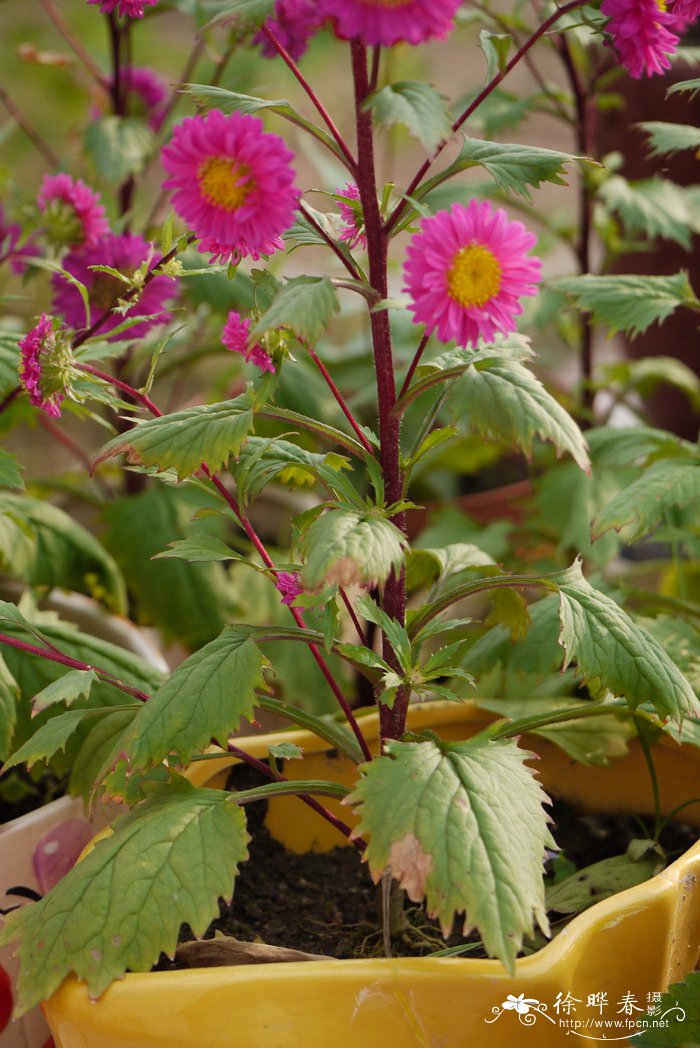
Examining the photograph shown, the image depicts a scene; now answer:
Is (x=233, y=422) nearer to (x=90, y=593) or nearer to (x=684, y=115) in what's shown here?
(x=90, y=593)

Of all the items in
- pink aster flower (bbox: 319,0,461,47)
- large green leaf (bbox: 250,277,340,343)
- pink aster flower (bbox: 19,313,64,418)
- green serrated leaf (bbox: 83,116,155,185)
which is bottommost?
pink aster flower (bbox: 19,313,64,418)

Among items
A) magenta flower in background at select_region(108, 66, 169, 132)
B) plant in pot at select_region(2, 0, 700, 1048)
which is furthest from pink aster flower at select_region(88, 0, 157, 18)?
magenta flower in background at select_region(108, 66, 169, 132)

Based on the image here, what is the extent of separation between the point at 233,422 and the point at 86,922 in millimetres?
272

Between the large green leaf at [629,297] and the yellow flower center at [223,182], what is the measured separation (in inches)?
18.2

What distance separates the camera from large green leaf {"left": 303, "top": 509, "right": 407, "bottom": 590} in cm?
49

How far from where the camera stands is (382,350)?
59cm

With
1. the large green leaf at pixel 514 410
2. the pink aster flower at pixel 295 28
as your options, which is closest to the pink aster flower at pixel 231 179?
the large green leaf at pixel 514 410

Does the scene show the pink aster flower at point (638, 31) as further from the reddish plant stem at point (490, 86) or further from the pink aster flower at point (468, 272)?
the pink aster flower at point (468, 272)

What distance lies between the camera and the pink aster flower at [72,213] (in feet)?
2.87

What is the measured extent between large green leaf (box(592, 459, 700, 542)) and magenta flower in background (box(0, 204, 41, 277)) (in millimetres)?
511

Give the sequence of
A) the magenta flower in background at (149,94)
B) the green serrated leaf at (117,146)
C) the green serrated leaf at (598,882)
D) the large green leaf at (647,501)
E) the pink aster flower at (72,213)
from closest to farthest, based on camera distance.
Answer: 1. the green serrated leaf at (598,882)
2. the large green leaf at (647,501)
3. the pink aster flower at (72,213)
4. the green serrated leaf at (117,146)
5. the magenta flower in background at (149,94)

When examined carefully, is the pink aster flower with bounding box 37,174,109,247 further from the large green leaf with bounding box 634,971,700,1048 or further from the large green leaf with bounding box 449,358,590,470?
the large green leaf with bounding box 634,971,700,1048

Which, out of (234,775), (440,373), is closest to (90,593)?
(234,775)

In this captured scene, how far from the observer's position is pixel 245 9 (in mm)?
522
